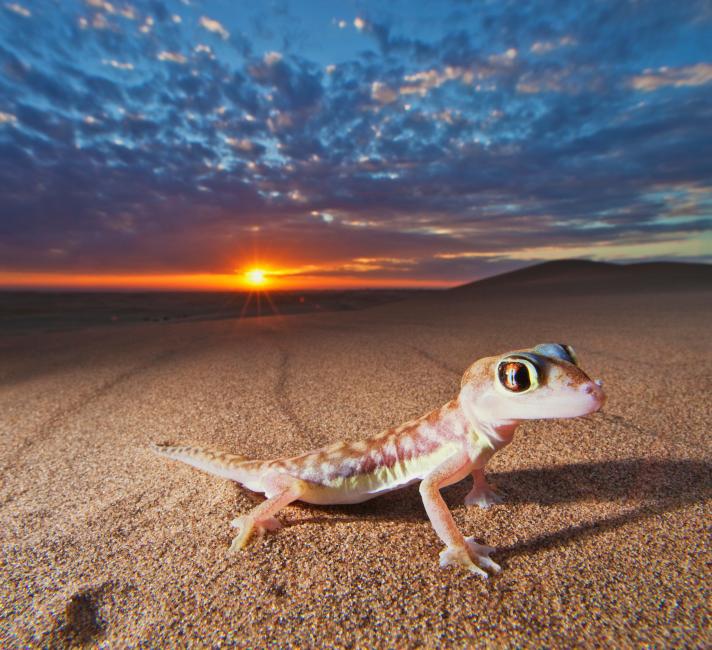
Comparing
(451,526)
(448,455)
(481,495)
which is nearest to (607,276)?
(481,495)

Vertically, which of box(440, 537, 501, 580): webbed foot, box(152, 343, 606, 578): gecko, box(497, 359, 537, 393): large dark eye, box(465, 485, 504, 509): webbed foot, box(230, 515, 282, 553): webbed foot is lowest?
box(230, 515, 282, 553): webbed foot

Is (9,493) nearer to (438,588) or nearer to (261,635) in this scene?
(261,635)

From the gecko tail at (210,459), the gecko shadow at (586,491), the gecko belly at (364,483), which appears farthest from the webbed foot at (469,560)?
the gecko tail at (210,459)

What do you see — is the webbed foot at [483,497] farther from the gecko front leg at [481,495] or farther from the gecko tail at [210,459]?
the gecko tail at [210,459]

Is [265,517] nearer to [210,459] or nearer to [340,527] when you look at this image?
[340,527]

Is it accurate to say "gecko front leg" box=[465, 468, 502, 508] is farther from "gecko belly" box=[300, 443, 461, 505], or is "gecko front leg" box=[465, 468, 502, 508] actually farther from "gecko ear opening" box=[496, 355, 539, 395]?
"gecko ear opening" box=[496, 355, 539, 395]

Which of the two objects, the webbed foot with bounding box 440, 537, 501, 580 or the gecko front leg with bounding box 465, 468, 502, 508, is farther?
the gecko front leg with bounding box 465, 468, 502, 508

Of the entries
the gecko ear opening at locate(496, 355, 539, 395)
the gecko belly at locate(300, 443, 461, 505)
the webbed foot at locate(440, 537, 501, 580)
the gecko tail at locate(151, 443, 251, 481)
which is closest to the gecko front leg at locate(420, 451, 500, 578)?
the webbed foot at locate(440, 537, 501, 580)

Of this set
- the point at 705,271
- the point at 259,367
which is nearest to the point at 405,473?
the point at 259,367
